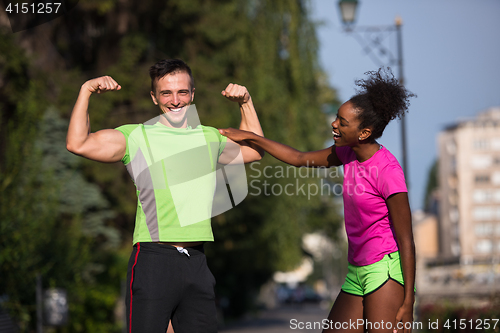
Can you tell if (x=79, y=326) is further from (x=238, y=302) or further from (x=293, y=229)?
(x=238, y=302)

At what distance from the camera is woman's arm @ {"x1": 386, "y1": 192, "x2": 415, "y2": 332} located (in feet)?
10.8

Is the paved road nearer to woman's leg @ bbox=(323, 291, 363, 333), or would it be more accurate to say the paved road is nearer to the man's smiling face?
woman's leg @ bbox=(323, 291, 363, 333)

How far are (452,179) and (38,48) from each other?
308 ft

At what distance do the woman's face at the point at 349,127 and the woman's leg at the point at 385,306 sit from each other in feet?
2.72

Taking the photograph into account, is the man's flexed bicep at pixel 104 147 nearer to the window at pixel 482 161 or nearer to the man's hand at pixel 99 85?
the man's hand at pixel 99 85

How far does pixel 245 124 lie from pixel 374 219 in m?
1.06

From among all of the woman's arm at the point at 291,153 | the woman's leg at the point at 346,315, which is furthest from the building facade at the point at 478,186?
the woman's leg at the point at 346,315

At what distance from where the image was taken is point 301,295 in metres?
55.8

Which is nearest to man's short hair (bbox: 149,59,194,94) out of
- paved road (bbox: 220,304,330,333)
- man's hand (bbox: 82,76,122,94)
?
man's hand (bbox: 82,76,122,94)

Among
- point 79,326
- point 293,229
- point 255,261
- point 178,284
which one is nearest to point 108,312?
point 79,326

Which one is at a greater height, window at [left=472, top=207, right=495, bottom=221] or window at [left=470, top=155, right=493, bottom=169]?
window at [left=470, top=155, right=493, bottom=169]

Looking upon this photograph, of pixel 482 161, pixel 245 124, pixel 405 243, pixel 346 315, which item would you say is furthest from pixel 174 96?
pixel 482 161

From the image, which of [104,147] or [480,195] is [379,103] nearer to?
[104,147]

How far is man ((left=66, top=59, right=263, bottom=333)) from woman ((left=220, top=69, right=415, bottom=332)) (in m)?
0.44
